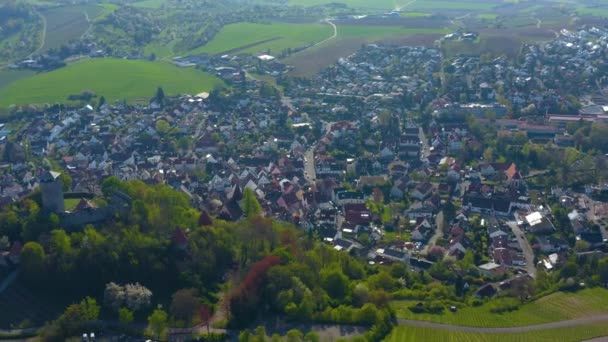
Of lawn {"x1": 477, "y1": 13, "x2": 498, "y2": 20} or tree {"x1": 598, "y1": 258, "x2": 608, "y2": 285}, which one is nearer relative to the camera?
tree {"x1": 598, "y1": 258, "x2": 608, "y2": 285}

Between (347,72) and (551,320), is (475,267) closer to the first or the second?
(551,320)

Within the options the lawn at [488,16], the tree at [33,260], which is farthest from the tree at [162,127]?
the lawn at [488,16]

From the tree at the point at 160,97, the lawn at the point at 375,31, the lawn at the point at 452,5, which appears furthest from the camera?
the lawn at the point at 452,5

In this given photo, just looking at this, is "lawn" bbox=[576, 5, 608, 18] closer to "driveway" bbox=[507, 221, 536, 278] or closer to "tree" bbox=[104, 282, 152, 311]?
"driveway" bbox=[507, 221, 536, 278]

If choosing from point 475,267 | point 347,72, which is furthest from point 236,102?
point 475,267

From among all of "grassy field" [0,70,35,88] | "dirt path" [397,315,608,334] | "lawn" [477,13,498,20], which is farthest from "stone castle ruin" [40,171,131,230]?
"lawn" [477,13,498,20]

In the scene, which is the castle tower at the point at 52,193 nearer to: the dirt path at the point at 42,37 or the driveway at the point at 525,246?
the driveway at the point at 525,246
